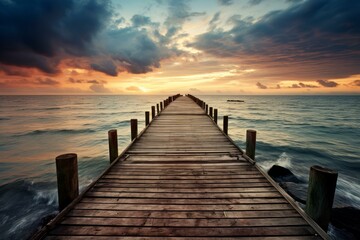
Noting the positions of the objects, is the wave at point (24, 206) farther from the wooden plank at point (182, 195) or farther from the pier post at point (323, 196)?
the pier post at point (323, 196)

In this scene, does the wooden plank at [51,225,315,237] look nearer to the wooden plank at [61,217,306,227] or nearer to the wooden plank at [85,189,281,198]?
the wooden plank at [61,217,306,227]

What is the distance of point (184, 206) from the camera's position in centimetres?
332

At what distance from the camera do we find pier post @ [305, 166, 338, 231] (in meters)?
2.94

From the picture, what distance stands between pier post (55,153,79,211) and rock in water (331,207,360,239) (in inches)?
316

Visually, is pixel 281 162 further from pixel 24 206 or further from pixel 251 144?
pixel 24 206

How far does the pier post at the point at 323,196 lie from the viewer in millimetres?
2939

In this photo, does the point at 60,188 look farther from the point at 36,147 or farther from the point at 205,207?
the point at 36,147

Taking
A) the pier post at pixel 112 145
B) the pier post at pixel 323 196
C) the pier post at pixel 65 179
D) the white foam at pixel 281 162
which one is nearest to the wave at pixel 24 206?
the pier post at pixel 112 145

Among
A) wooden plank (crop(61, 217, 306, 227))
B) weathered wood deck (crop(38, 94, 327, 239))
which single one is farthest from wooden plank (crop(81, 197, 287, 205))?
wooden plank (crop(61, 217, 306, 227))

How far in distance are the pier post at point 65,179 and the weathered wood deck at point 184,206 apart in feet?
0.73

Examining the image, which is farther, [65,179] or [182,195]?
[182,195]

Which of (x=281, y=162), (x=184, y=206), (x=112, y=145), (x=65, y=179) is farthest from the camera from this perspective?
(x=281, y=162)

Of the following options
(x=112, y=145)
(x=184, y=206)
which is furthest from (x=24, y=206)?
(x=184, y=206)

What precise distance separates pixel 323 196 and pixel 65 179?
4216 millimetres
